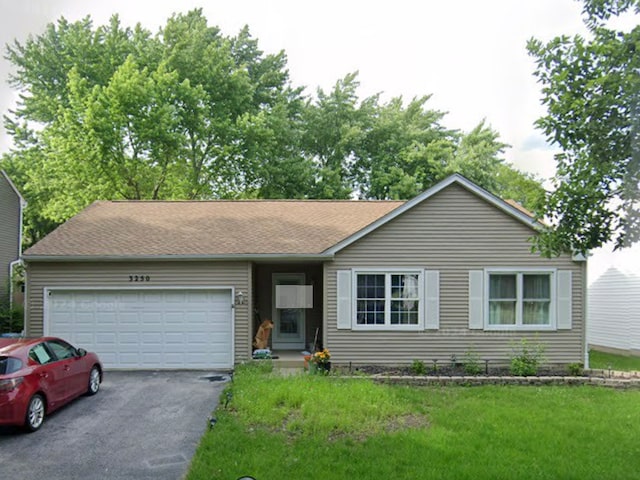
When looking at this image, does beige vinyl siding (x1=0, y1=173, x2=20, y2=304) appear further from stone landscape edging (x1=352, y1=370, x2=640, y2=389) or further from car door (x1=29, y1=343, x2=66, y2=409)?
stone landscape edging (x1=352, y1=370, x2=640, y2=389)

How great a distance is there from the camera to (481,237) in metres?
13.3

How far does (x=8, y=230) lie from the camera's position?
839 inches

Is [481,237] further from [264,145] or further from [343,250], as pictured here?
[264,145]

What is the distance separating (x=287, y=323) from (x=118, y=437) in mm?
8461

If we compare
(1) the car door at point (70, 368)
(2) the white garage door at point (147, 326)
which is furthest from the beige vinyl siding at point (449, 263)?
(1) the car door at point (70, 368)

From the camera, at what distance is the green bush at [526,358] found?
12203 mm

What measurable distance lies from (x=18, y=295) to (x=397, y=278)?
59.2ft

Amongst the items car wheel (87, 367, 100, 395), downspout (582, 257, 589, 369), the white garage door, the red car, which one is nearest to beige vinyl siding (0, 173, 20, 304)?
the white garage door

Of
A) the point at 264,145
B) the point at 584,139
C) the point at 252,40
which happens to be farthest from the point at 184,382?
the point at 252,40

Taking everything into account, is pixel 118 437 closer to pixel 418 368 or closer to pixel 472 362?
pixel 418 368

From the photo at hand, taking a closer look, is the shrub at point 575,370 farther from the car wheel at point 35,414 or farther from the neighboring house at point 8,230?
the neighboring house at point 8,230

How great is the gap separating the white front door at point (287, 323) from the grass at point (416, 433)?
5.10 meters

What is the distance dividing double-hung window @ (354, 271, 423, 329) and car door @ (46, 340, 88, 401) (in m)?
6.41

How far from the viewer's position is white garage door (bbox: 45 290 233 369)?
44.3 feet
